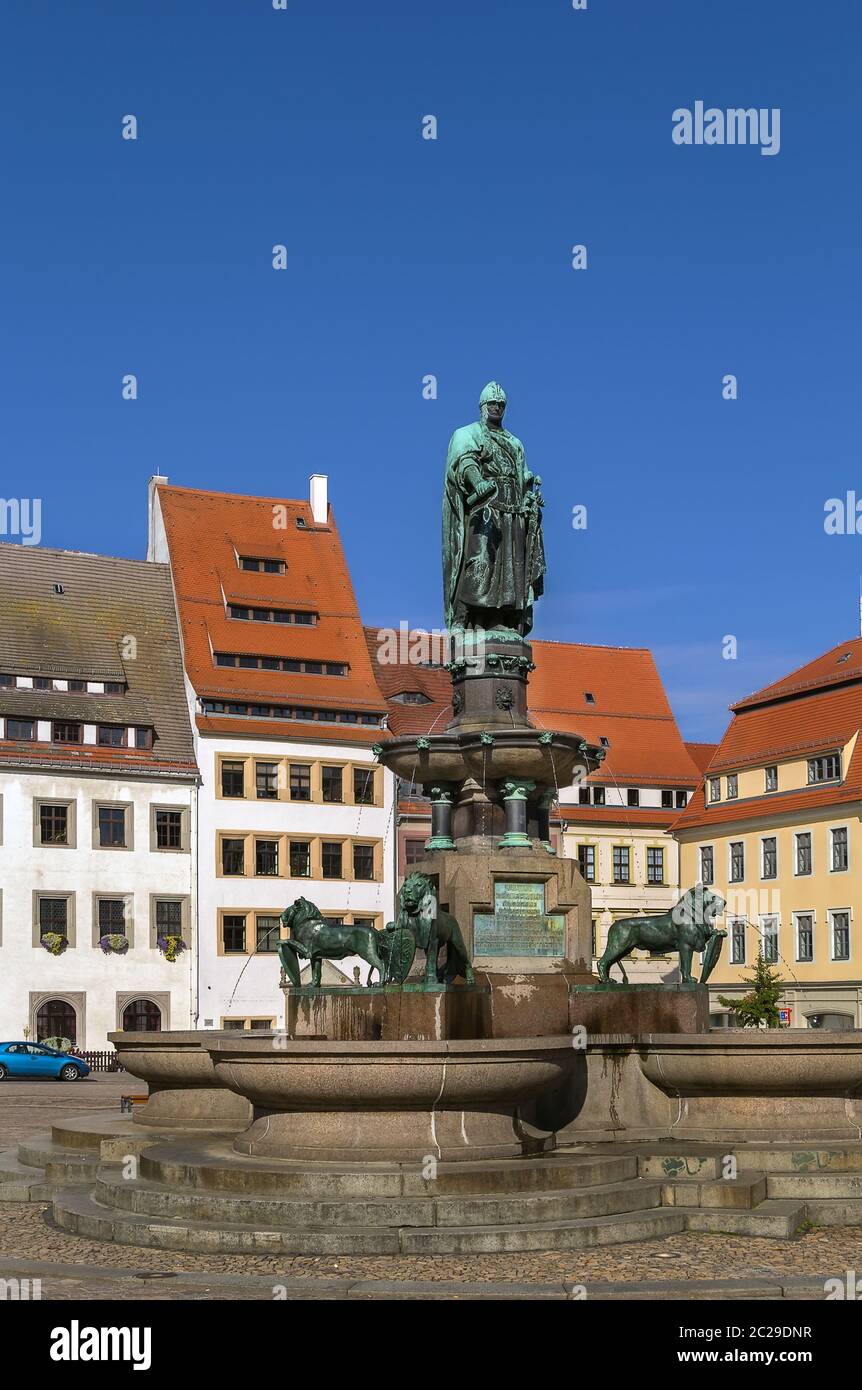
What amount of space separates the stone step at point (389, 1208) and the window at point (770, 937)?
142ft

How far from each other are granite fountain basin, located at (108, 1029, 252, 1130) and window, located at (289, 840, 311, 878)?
3679 centimetres

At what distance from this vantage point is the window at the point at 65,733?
168 ft

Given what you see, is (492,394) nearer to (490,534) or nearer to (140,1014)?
(490,534)

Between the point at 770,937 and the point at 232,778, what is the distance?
1669 cm

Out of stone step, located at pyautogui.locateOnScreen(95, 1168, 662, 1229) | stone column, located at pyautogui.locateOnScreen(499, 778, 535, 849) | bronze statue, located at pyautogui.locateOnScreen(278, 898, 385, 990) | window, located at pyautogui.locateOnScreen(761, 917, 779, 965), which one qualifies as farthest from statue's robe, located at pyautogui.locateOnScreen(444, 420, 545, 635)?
window, located at pyautogui.locateOnScreen(761, 917, 779, 965)

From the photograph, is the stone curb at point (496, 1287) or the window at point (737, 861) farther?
the window at point (737, 861)

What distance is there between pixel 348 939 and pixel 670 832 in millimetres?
44764

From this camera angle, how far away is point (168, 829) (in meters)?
52.3

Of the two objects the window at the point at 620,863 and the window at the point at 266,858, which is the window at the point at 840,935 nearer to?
the window at the point at 620,863

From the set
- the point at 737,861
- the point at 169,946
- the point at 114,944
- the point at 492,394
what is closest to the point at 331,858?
the point at 169,946

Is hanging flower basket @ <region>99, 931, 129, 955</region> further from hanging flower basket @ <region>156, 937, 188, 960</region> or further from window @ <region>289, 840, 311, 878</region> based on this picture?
window @ <region>289, 840, 311, 878</region>

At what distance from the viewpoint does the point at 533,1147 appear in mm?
12898

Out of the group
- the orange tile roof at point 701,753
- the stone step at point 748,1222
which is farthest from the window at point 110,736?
the stone step at point 748,1222

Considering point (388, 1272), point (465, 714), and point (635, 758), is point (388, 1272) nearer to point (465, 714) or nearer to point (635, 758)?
point (465, 714)
